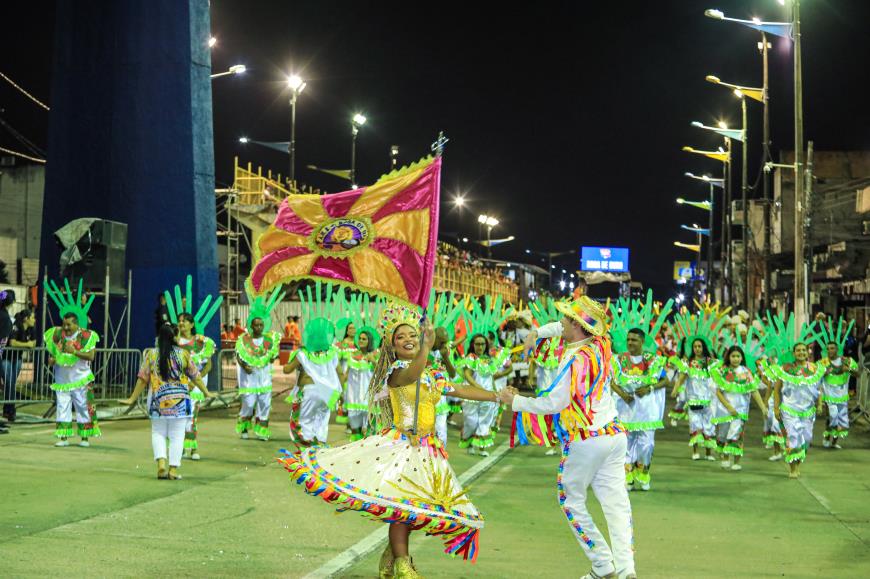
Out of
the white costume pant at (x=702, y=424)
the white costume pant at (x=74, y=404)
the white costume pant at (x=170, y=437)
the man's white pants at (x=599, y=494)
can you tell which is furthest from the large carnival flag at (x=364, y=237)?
the white costume pant at (x=702, y=424)

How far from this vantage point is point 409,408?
22.8 ft

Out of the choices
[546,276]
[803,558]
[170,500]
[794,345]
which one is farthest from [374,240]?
[546,276]

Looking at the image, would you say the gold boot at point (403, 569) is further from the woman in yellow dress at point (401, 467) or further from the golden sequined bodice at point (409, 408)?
the golden sequined bodice at point (409, 408)

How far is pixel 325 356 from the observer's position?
46.1 feet

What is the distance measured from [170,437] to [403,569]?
214 inches

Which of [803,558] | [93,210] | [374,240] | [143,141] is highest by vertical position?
[143,141]

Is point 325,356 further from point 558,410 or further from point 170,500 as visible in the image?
point 558,410

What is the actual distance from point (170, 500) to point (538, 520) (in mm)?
3367

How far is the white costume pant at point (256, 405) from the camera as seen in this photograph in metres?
15.9

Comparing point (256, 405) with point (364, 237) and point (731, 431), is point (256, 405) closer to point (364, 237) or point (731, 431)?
point (364, 237)

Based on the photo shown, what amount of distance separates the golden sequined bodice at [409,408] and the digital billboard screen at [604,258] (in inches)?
3284

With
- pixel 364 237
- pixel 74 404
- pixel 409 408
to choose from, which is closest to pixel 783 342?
pixel 364 237

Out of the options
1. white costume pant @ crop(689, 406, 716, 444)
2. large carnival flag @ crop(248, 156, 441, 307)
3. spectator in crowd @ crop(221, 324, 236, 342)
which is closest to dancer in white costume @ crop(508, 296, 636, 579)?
large carnival flag @ crop(248, 156, 441, 307)

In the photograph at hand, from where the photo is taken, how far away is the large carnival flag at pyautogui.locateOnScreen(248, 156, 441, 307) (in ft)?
33.2
